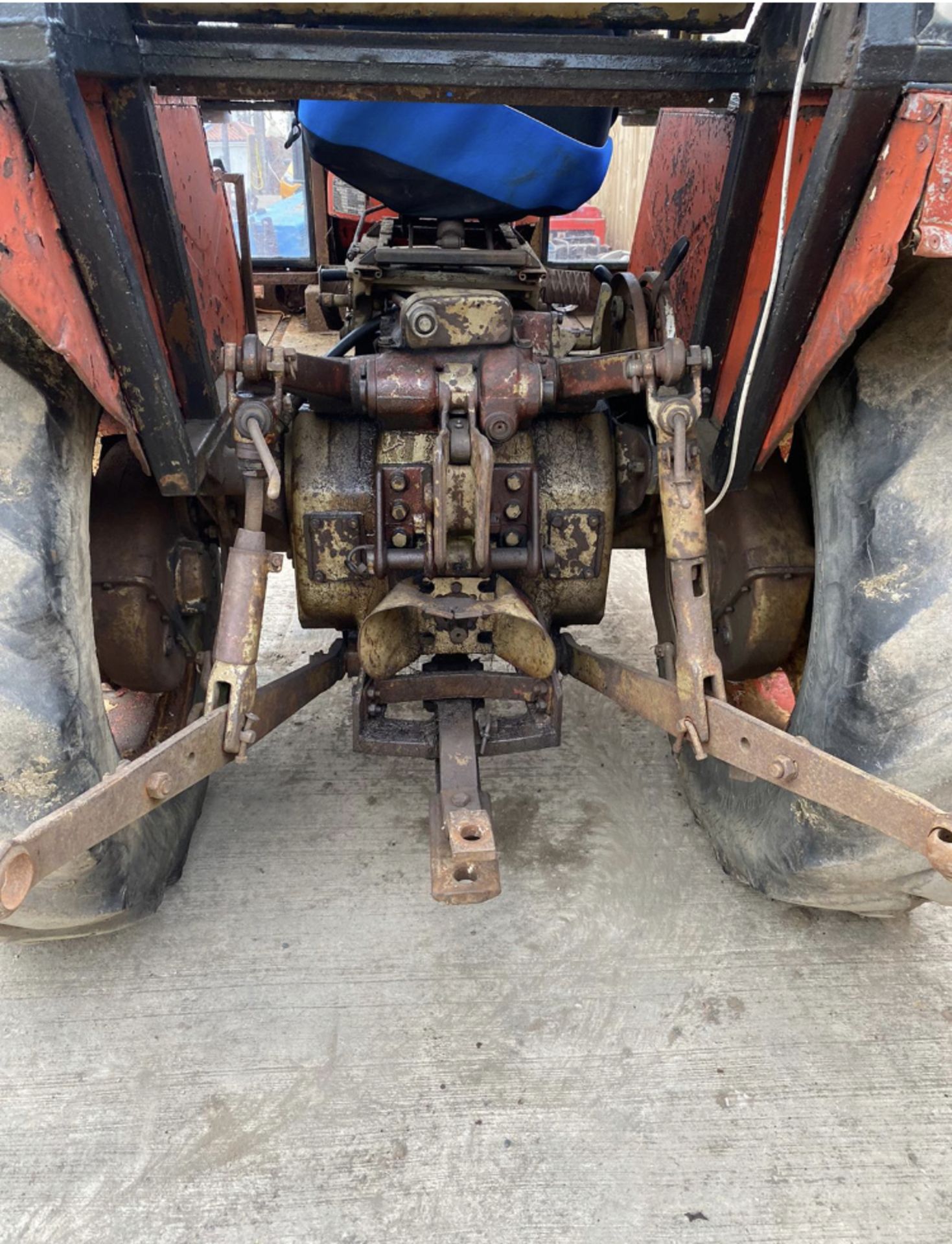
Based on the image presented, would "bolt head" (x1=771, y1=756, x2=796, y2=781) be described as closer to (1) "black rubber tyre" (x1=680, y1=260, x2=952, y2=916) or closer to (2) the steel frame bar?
(1) "black rubber tyre" (x1=680, y1=260, x2=952, y2=916)

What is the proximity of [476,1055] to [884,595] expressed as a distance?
3.42ft

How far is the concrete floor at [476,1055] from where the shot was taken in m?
1.34

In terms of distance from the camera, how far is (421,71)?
1225 millimetres

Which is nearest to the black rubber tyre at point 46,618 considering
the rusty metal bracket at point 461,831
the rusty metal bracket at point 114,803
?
the rusty metal bracket at point 114,803

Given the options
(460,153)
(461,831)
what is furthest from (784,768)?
(460,153)

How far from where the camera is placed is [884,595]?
1.32 metres

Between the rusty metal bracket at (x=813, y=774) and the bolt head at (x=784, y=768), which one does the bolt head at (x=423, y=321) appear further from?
the bolt head at (x=784, y=768)

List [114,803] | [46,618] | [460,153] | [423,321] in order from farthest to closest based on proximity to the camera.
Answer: [460,153] → [423,321] → [46,618] → [114,803]

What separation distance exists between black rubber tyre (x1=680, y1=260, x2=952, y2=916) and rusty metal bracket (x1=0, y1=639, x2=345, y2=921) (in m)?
0.94

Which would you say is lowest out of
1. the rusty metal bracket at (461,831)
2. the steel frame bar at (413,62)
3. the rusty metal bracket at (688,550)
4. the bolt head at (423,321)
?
the rusty metal bracket at (461,831)

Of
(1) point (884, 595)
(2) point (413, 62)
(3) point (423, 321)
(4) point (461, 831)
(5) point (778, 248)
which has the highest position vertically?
(2) point (413, 62)

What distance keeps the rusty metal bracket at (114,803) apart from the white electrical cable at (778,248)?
0.89 m

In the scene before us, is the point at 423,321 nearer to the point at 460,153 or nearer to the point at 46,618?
the point at 460,153

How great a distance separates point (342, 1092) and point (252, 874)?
22.1 inches
